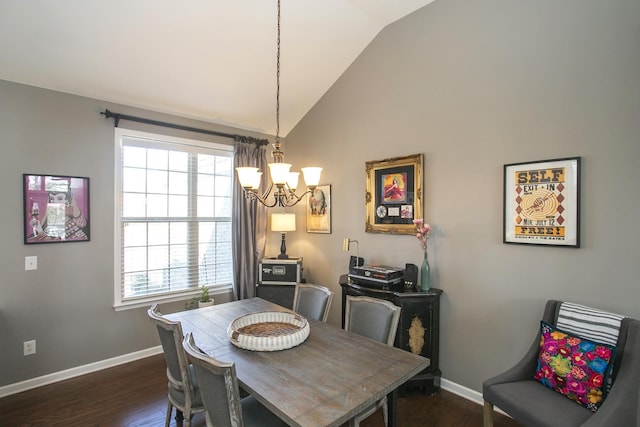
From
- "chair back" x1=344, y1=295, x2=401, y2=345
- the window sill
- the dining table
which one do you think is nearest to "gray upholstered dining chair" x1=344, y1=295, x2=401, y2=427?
"chair back" x1=344, y1=295, x2=401, y2=345

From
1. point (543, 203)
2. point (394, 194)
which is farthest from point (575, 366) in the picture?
point (394, 194)

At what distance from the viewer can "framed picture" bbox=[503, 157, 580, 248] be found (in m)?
2.08

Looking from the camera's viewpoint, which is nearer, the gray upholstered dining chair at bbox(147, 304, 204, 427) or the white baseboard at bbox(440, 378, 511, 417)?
the gray upholstered dining chair at bbox(147, 304, 204, 427)

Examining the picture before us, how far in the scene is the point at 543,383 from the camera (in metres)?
1.90

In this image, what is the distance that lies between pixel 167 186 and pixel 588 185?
3.83 m

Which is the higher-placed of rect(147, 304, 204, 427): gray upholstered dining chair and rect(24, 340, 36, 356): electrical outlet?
rect(147, 304, 204, 427): gray upholstered dining chair

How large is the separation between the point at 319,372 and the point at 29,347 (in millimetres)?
2844

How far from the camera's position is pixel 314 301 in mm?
2553

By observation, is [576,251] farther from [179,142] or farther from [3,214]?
[3,214]

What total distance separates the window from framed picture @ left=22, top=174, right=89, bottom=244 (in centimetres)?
30

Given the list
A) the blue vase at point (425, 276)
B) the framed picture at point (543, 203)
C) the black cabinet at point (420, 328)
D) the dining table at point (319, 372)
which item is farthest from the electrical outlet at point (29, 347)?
the framed picture at point (543, 203)

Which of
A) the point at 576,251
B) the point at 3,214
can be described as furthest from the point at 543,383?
the point at 3,214

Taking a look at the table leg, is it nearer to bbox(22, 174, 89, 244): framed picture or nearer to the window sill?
the window sill

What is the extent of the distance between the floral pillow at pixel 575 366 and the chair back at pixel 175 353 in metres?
2.12
